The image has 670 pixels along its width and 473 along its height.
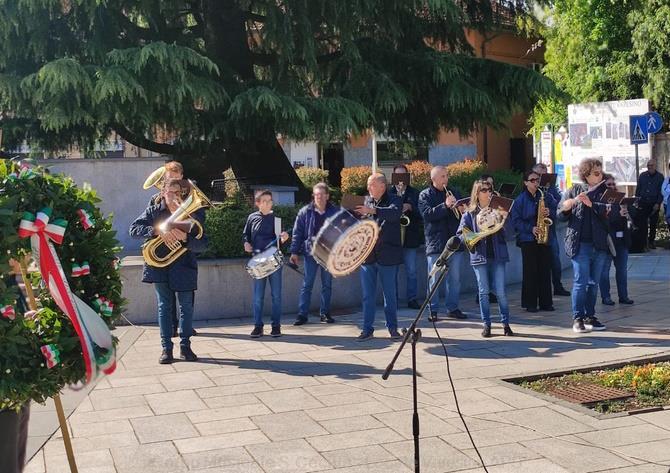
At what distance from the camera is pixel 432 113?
14.0 m

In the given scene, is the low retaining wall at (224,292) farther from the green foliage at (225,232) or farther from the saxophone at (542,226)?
the saxophone at (542,226)

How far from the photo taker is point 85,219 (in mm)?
4773

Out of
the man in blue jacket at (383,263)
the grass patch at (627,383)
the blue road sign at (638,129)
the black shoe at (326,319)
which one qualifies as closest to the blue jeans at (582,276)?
the grass patch at (627,383)

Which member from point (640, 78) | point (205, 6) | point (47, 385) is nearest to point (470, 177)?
point (205, 6)

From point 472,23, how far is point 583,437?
32.4 ft

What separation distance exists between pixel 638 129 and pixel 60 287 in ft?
50.3

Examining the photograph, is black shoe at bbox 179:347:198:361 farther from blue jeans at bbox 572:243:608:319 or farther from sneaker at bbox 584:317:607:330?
sneaker at bbox 584:317:607:330

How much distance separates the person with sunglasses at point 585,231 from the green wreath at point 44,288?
6223 mm

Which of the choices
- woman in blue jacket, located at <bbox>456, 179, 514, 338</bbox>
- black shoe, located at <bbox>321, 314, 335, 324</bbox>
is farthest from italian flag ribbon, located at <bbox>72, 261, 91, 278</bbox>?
black shoe, located at <bbox>321, 314, 335, 324</bbox>

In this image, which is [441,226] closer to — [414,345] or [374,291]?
[374,291]

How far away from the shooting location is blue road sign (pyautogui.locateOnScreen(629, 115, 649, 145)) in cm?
1727

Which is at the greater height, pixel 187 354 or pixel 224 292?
pixel 224 292

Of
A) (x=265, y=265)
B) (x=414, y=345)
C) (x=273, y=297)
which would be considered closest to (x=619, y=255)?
(x=273, y=297)

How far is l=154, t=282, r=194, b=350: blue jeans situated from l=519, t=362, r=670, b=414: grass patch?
357 centimetres
